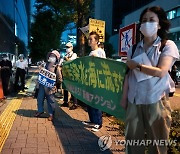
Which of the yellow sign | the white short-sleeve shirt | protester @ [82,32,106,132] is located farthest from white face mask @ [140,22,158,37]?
the yellow sign

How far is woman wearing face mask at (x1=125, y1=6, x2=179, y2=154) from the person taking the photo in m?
2.87

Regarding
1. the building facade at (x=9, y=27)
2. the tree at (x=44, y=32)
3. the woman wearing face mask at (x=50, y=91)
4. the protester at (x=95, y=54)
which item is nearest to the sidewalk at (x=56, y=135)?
the protester at (x=95, y=54)

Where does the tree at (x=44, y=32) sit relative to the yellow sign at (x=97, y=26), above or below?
above

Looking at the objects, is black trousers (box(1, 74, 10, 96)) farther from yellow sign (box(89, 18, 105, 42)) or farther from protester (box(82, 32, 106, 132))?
protester (box(82, 32, 106, 132))

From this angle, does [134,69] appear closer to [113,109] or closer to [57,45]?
[113,109]

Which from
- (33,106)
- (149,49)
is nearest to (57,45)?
(33,106)

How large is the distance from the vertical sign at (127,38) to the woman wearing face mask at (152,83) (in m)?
3.02

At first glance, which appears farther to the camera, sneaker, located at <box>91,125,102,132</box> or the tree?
the tree

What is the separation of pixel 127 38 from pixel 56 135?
8.25 ft

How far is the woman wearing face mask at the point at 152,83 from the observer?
9.41ft

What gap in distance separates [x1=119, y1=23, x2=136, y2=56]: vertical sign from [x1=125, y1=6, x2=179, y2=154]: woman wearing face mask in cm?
302

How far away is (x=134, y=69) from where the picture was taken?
2.94 meters

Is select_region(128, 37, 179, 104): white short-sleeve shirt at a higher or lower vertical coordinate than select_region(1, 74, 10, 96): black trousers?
higher

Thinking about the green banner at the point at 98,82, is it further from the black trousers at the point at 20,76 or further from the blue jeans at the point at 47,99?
the black trousers at the point at 20,76
